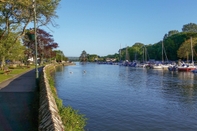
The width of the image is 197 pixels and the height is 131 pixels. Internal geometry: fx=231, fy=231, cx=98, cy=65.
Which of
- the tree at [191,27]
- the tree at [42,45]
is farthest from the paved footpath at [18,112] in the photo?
the tree at [191,27]

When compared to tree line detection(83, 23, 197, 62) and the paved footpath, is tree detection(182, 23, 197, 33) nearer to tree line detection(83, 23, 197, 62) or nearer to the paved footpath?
tree line detection(83, 23, 197, 62)

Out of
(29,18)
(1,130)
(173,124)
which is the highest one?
(29,18)

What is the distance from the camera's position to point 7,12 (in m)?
30.7

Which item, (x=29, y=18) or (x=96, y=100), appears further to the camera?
(x=29, y=18)

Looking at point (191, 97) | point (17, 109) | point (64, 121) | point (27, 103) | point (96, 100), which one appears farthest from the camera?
point (191, 97)

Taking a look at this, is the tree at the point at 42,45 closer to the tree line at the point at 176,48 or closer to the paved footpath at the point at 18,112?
the tree line at the point at 176,48

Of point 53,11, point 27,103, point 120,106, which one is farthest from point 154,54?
point 27,103

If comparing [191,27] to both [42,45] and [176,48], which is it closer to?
[176,48]

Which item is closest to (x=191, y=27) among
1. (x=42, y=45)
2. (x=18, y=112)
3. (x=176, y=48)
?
(x=176, y=48)

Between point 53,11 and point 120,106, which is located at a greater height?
point 53,11

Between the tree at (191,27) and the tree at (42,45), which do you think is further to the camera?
the tree at (191,27)

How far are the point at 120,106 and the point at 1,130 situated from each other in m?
13.2

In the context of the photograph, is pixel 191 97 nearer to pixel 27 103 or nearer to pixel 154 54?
pixel 27 103

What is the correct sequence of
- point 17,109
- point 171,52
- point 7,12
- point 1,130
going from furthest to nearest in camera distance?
1. point 171,52
2. point 7,12
3. point 17,109
4. point 1,130
